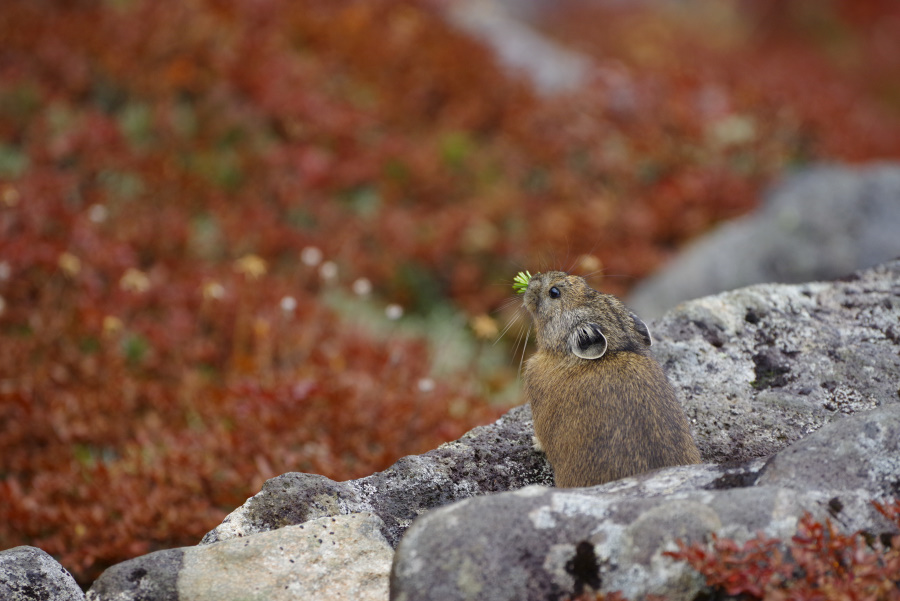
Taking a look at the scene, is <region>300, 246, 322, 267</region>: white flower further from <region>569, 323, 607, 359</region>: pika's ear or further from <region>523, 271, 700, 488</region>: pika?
<region>569, 323, 607, 359</region>: pika's ear

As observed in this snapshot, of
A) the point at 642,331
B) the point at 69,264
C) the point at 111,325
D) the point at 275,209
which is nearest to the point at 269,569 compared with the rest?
the point at 642,331

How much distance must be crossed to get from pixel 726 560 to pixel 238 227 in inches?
277

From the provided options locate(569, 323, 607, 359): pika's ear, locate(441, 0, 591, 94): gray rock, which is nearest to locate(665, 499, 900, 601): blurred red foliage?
locate(569, 323, 607, 359): pika's ear

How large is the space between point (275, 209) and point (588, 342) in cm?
615

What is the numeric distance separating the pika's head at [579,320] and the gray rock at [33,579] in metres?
2.42

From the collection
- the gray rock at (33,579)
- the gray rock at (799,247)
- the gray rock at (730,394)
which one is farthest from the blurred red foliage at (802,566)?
the gray rock at (799,247)

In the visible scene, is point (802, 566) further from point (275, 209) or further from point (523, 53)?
point (523, 53)

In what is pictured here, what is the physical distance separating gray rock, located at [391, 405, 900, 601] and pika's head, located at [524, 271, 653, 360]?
1.02 meters

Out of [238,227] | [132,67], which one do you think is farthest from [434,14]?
[238,227]

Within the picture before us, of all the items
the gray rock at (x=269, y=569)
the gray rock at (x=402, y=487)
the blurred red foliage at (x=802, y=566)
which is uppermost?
the gray rock at (x=402, y=487)

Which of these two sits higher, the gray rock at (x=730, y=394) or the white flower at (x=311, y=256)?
the white flower at (x=311, y=256)

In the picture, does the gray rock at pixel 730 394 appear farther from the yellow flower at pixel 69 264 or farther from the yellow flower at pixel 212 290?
the yellow flower at pixel 69 264

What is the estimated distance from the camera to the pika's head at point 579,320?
12.8ft

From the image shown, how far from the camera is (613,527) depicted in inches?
111
